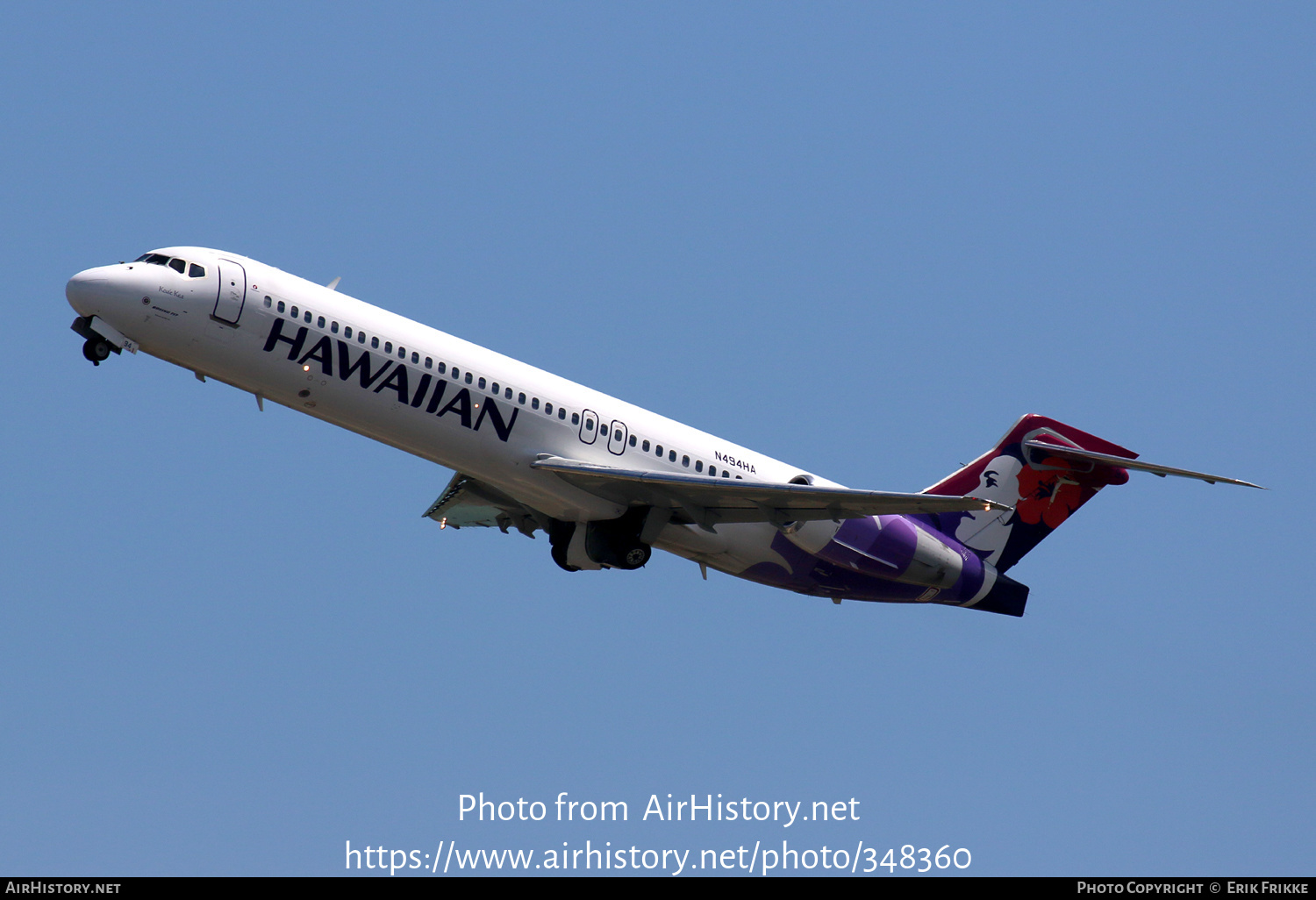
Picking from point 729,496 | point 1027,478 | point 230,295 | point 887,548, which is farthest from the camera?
point 1027,478

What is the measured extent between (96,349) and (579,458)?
9790 millimetres

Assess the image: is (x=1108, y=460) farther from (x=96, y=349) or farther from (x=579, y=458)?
(x=96, y=349)

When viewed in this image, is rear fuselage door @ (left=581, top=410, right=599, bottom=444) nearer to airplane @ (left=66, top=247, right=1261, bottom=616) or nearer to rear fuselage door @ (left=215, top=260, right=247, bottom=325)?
airplane @ (left=66, top=247, right=1261, bottom=616)

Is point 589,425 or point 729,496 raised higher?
point 589,425

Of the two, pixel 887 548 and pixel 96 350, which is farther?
pixel 887 548

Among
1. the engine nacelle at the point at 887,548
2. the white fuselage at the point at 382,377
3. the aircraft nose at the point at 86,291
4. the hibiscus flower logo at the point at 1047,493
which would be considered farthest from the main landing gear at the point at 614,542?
the aircraft nose at the point at 86,291

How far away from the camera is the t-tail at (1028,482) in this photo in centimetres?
3688

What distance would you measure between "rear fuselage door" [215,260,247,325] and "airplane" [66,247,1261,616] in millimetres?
34

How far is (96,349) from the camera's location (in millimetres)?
28625

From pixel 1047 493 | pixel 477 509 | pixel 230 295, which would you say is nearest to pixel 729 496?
pixel 477 509

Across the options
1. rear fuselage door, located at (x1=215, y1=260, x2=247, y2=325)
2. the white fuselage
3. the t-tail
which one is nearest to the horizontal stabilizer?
the t-tail
